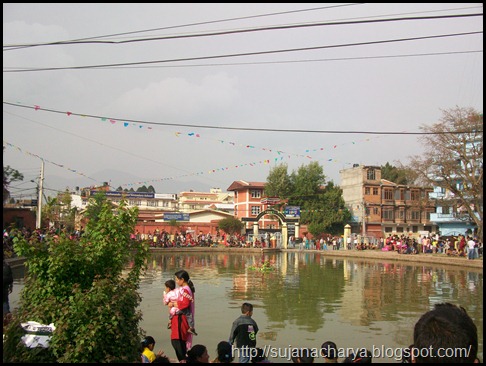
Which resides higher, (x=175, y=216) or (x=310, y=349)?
(x=175, y=216)

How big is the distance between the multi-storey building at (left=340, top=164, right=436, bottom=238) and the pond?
126 feet

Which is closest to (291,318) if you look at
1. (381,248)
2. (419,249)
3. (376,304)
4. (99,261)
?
(376,304)

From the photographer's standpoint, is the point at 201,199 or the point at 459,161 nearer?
the point at 459,161

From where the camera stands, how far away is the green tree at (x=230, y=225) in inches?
2379

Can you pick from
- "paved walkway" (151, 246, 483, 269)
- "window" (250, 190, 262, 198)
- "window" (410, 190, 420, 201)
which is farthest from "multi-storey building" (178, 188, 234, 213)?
"paved walkway" (151, 246, 483, 269)

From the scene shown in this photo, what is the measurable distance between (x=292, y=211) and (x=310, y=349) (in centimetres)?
5619

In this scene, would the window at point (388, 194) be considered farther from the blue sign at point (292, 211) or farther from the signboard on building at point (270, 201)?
the signboard on building at point (270, 201)

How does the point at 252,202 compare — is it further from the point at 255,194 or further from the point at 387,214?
the point at 387,214

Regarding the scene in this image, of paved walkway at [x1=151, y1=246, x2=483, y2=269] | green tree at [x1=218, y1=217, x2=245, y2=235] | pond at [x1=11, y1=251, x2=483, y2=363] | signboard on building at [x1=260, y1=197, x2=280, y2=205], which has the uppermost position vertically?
signboard on building at [x1=260, y1=197, x2=280, y2=205]

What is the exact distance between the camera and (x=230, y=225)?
60.4 metres

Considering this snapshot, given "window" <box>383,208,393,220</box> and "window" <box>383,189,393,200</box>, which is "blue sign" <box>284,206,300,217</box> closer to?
"window" <box>383,208,393,220</box>

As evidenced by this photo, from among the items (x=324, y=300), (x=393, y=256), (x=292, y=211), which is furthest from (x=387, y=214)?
(x=324, y=300)

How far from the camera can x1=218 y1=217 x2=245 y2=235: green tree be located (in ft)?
198

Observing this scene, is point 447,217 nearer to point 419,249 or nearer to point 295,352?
point 419,249
